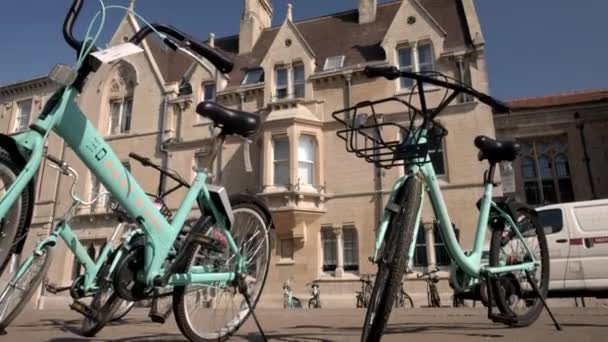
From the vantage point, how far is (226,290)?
3.38 meters

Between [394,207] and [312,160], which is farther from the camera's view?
[312,160]

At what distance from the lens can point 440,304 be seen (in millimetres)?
13266

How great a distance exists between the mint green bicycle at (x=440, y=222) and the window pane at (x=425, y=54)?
14.0 m

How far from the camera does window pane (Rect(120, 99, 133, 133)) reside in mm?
21000

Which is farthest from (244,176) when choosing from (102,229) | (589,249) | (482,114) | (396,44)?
(589,249)

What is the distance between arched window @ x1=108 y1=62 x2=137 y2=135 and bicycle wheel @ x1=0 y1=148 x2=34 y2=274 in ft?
66.5

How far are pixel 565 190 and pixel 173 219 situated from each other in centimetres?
2124

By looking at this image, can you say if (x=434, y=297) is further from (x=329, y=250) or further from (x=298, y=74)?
(x=298, y=74)

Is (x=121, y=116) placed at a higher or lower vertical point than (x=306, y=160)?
higher

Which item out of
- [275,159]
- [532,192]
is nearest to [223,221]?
[275,159]

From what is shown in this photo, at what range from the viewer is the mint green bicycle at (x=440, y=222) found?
2262 millimetres

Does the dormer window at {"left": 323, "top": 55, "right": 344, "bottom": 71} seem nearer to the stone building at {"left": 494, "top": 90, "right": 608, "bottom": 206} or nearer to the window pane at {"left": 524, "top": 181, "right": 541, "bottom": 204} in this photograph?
the stone building at {"left": 494, "top": 90, "right": 608, "bottom": 206}

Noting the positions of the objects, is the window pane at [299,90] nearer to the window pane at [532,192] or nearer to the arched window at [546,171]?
the arched window at [546,171]

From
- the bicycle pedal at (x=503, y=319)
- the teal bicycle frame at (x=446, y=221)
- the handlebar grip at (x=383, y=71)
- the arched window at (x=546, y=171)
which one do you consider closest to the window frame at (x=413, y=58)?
the arched window at (x=546, y=171)
